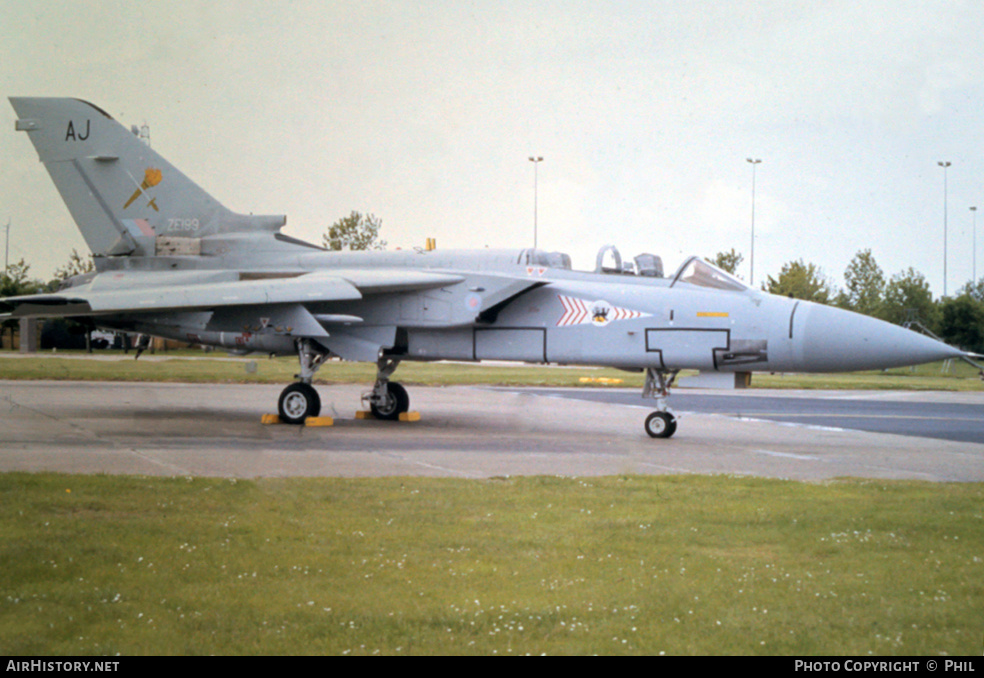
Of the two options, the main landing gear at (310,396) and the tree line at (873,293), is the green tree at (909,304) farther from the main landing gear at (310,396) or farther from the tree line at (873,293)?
the main landing gear at (310,396)

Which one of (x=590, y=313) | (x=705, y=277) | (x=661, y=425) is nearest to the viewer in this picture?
(x=661, y=425)

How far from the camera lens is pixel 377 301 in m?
15.0

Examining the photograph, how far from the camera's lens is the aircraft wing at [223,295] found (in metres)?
13.9

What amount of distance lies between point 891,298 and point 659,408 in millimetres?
39576

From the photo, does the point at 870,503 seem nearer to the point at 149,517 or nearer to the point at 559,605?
the point at 559,605

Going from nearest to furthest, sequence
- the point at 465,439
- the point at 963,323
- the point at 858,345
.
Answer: the point at 858,345, the point at 465,439, the point at 963,323

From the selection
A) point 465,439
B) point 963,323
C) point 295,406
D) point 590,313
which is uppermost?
point 963,323

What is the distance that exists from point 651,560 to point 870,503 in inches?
122

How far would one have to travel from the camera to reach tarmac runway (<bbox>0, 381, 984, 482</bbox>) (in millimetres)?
9680

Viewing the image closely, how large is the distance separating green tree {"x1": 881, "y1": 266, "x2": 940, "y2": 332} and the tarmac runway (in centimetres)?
2724

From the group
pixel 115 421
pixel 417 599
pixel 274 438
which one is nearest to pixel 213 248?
pixel 115 421

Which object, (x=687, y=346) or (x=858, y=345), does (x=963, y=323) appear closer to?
(x=858, y=345)

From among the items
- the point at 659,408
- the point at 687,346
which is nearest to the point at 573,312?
the point at 687,346

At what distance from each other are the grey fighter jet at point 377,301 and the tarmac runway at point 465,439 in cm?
128
